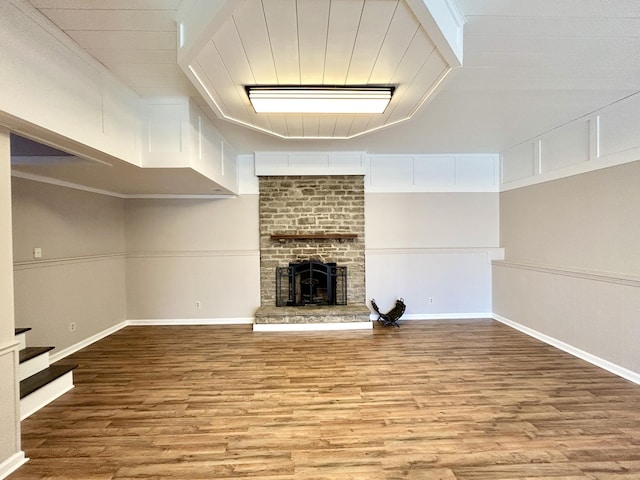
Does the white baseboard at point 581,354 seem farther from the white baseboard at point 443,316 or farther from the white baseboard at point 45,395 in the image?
the white baseboard at point 45,395

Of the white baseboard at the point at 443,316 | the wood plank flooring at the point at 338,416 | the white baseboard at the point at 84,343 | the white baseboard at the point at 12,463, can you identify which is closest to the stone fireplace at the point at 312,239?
the white baseboard at the point at 443,316

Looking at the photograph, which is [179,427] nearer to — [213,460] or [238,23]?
[213,460]

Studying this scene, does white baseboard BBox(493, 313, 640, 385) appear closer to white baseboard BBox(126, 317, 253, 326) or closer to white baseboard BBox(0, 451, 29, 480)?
white baseboard BBox(126, 317, 253, 326)

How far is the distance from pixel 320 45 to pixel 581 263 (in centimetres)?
363

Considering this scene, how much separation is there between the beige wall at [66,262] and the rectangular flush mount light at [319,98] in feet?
9.06

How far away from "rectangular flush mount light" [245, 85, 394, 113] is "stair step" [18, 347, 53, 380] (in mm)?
2963

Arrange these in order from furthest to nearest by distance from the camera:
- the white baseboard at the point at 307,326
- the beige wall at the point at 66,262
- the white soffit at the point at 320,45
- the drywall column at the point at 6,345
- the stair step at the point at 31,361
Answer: the white baseboard at the point at 307,326, the beige wall at the point at 66,262, the stair step at the point at 31,361, the drywall column at the point at 6,345, the white soffit at the point at 320,45

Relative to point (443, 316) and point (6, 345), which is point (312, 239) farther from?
point (6, 345)

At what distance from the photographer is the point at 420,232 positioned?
5.00 meters

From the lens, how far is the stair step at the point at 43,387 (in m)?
2.40

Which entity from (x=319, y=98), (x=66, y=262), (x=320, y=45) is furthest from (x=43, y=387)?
(x=320, y=45)

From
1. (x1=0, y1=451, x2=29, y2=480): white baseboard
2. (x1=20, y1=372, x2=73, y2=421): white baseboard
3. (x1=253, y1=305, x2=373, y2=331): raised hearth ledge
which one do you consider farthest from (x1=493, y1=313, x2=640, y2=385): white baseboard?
(x1=20, y1=372, x2=73, y2=421): white baseboard

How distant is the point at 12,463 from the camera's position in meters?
1.85

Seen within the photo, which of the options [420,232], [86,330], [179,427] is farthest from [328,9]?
[86,330]
